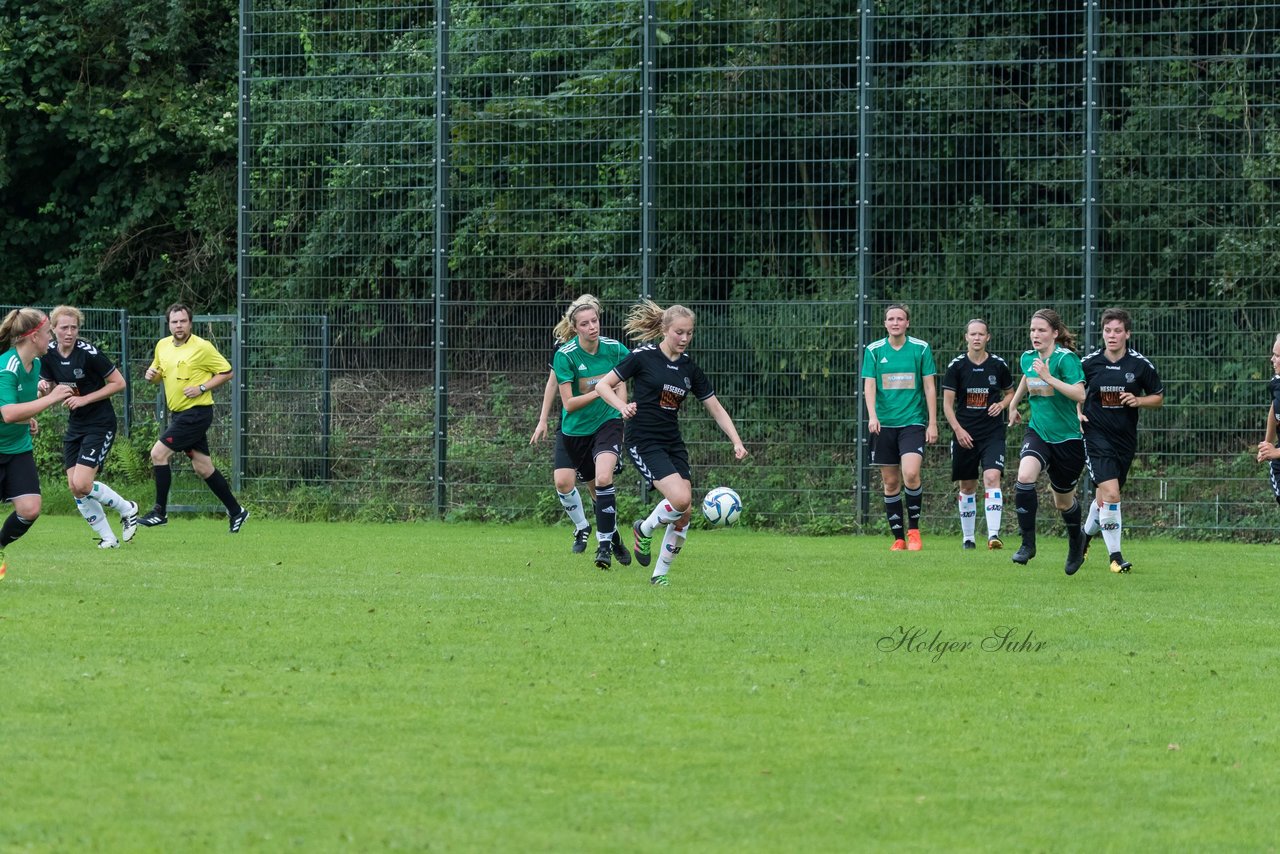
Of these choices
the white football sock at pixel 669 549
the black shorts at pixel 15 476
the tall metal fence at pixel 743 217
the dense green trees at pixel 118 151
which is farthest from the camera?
the dense green trees at pixel 118 151

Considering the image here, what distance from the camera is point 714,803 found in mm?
5551

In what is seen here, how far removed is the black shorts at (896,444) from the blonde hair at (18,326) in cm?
776

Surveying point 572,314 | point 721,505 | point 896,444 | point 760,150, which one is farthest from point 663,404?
point 760,150

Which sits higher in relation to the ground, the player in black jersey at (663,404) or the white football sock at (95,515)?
the player in black jersey at (663,404)

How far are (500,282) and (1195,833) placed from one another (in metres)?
14.4

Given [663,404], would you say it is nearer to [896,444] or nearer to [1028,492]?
[1028,492]

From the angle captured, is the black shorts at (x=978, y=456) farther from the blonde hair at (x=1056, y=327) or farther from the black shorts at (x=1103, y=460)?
the black shorts at (x=1103, y=460)

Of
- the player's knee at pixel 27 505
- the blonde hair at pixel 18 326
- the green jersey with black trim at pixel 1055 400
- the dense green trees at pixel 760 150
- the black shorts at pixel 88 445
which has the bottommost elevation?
the player's knee at pixel 27 505

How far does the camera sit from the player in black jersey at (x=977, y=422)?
1573cm

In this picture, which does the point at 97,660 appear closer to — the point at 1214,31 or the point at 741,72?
the point at 741,72

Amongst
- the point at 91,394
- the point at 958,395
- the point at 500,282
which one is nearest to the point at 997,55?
the point at 958,395

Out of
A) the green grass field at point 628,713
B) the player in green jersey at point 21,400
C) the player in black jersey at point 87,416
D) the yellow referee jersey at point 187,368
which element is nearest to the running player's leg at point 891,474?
the green grass field at point 628,713

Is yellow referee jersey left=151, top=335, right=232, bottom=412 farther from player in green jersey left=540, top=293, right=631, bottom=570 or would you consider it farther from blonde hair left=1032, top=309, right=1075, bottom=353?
blonde hair left=1032, top=309, right=1075, bottom=353

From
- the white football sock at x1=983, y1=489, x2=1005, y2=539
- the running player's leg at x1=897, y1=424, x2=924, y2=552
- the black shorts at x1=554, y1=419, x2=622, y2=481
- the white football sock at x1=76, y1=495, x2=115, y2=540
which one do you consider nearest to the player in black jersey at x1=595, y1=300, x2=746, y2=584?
the black shorts at x1=554, y1=419, x2=622, y2=481
